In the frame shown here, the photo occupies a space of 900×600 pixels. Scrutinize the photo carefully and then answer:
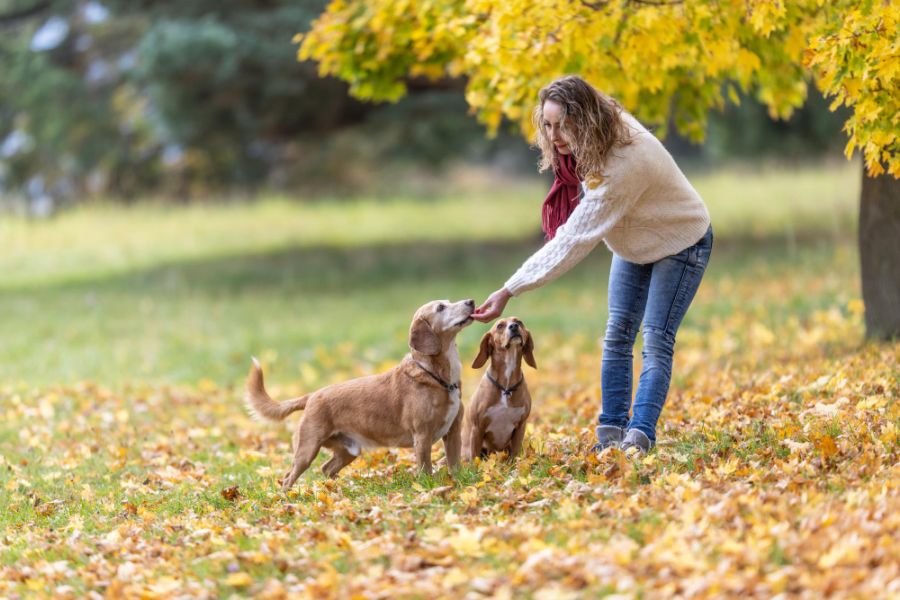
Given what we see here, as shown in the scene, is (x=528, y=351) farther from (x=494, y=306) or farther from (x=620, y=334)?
(x=494, y=306)

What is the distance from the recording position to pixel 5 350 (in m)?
13.8

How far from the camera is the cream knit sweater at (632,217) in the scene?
5.73 metres

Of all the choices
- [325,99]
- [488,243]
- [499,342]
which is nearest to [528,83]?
[499,342]

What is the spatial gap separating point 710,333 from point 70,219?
1838 centimetres

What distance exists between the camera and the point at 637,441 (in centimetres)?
604

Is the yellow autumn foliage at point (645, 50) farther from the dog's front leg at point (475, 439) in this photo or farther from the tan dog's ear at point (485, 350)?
the dog's front leg at point (475, 439)

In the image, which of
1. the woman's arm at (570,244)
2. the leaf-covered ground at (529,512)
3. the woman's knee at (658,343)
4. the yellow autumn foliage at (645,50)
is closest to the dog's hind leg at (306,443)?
the leaf-covered ground at (529,512)

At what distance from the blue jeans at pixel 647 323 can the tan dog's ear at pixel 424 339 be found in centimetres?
96

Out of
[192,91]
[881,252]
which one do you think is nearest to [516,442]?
[881,252]

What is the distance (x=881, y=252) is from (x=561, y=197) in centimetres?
381

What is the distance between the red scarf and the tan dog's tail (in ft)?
5.63

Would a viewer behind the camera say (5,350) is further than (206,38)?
No

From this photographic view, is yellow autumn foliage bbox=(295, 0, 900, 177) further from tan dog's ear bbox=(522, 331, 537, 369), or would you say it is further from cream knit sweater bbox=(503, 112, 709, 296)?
tan dog's ear bbox=(522, 331, 537, 369)

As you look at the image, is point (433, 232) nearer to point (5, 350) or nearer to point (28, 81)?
point (28, 81)
